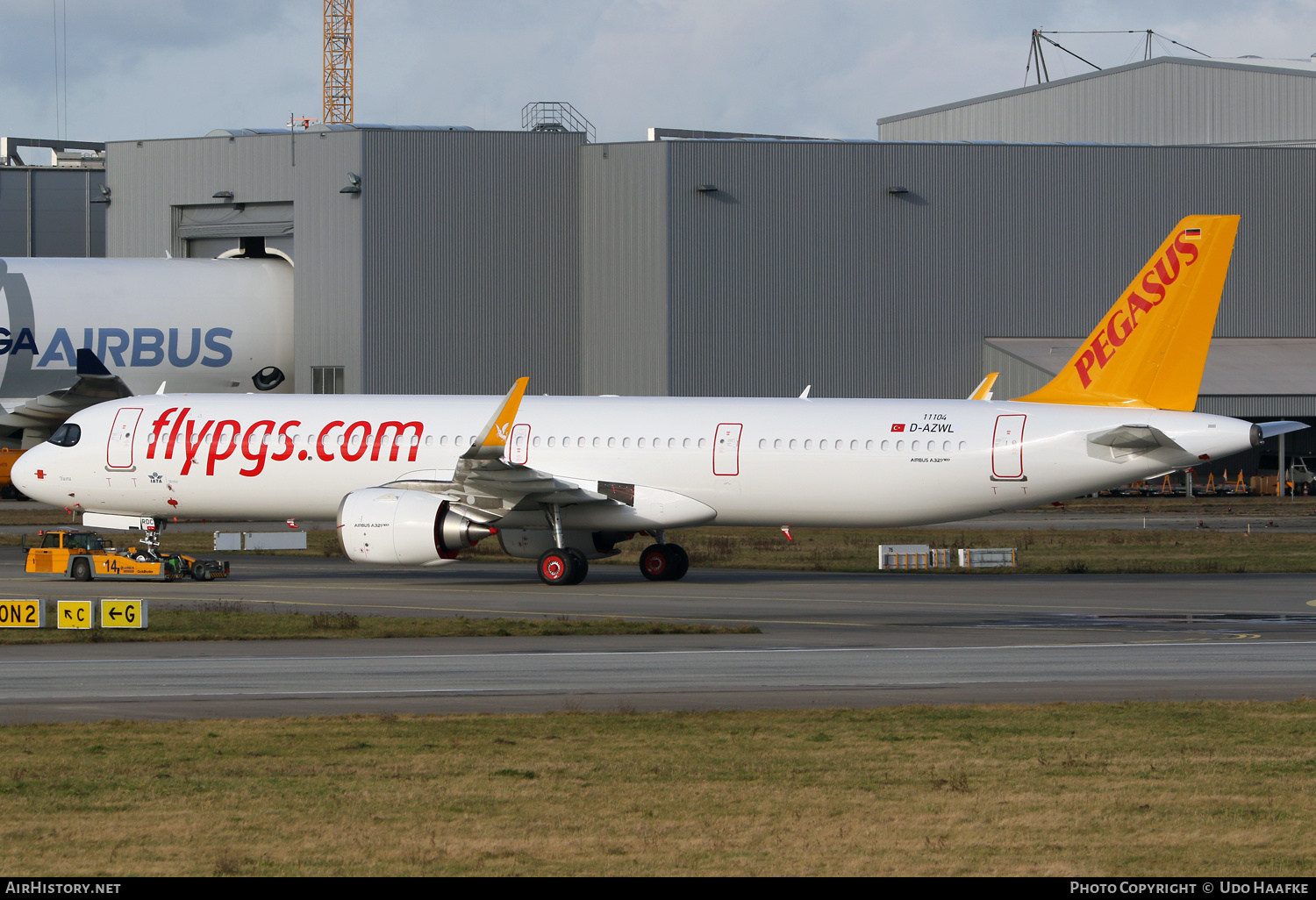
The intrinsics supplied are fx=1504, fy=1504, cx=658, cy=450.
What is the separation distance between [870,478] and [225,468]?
46.7 feet

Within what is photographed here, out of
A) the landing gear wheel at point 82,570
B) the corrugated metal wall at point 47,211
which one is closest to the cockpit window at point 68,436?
the landing gear wheel at point 82,570

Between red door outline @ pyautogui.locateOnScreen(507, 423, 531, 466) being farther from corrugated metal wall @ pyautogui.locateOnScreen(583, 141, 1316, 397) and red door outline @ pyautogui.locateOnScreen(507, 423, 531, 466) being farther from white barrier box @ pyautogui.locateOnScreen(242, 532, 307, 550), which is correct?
corrugated metal wall @ pyautogui.locateOnScreen(583, 141, 1316, 397)

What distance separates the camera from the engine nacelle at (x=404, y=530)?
3017 cm

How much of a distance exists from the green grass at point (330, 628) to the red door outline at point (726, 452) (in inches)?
321

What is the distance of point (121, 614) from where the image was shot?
915 inches

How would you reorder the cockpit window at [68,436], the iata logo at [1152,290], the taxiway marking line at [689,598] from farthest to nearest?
the cockpit window at [68,436], the iata logo at [1152,290], the taxiway marking line at [689,598]

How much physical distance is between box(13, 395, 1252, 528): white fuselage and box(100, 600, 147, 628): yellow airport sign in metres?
10.2

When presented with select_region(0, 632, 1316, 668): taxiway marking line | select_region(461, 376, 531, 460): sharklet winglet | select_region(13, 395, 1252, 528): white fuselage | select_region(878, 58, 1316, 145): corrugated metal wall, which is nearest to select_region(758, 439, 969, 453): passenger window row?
select_region(13, 395, 1252, 528): white fuselage

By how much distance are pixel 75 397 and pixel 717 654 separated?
40530mm

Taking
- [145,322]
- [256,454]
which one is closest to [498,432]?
[256,454]

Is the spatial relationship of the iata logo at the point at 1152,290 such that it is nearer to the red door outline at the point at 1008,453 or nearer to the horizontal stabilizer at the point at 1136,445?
the horizontal stabilizer at the point at 1136,445

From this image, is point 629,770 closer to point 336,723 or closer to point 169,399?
point 336,723

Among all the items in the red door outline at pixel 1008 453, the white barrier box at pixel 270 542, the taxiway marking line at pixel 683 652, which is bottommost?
the taxiway marking line at pixel 683 652

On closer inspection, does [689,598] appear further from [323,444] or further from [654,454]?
[323,444]
